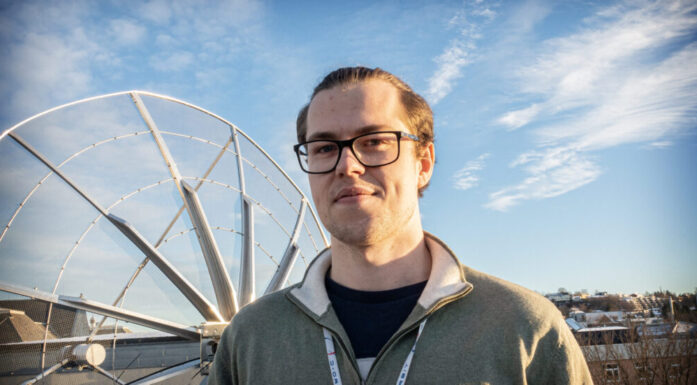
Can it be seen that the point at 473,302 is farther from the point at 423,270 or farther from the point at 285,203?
the point at 285,203

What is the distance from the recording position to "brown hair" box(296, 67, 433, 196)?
3.11 meters

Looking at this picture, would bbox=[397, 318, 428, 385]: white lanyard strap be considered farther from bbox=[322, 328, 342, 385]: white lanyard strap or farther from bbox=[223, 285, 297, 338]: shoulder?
bbox=[223, 285, 297, 338]: shoulder

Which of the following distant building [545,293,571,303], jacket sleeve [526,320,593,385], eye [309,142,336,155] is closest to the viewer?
jacket sleeve [526,320,593,385]

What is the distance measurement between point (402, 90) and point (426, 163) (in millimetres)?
556

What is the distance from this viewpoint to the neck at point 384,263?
2902 millimetres

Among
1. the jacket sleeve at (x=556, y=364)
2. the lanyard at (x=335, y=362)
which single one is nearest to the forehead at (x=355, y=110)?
the lanyard at (x=335, y=362)

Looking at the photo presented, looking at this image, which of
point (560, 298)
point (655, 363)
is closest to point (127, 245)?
point (655, 363)

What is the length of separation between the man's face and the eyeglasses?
0.11ft

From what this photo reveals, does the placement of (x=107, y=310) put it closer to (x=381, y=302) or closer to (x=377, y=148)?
(x=381, y=302)

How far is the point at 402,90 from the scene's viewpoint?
3184mm

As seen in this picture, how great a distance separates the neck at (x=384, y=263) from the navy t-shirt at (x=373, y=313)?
53mm

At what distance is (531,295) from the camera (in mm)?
2777

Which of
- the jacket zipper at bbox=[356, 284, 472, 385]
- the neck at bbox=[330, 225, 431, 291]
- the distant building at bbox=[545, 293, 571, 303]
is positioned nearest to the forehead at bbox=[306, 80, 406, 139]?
the neck at bbox=[330, 225, 431, 291]

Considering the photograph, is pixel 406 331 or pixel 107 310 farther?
pixel 107 310
